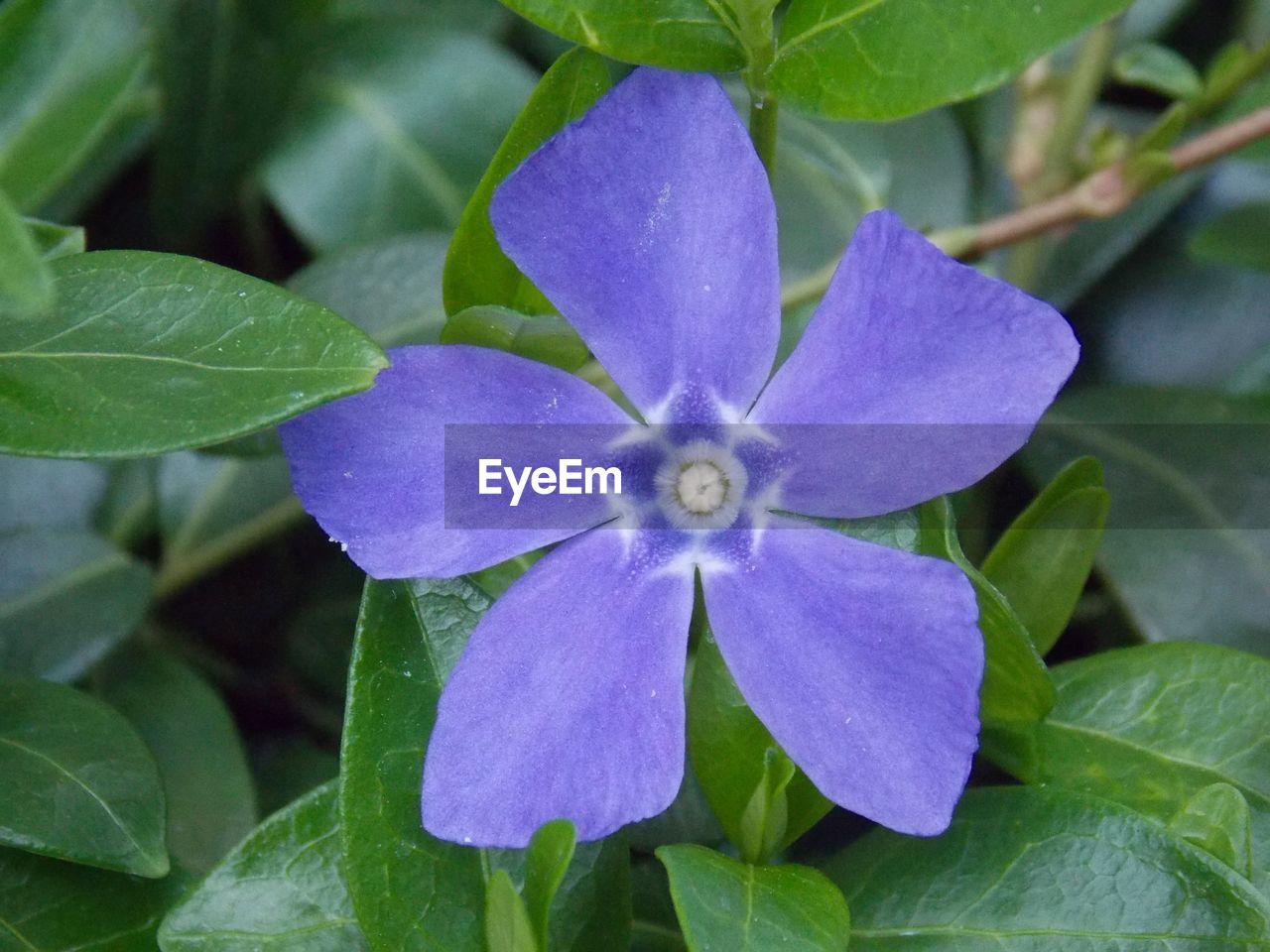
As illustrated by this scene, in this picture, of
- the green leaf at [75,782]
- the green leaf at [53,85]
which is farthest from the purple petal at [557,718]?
the green leaf at [53,85]

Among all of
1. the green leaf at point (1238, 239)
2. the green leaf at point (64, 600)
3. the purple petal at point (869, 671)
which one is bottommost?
the green leaf at point (64, 600)

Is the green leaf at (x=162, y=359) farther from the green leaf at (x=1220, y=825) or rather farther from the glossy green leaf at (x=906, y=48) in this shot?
the green leaf at (x=1220, y=825)

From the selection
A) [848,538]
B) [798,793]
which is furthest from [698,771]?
[848,538]

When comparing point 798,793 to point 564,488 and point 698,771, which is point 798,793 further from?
point 564,488

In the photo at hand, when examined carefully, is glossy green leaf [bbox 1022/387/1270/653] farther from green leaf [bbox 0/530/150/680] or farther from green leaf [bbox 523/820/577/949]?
green leaf [bbox 0/530/150/680]

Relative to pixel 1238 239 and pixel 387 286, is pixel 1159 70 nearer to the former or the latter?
pixel 1238 239

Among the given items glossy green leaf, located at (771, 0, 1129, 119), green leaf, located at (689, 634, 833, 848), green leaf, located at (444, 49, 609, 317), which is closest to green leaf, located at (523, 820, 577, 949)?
green leaf, located at (689, 634, 833, 848)
